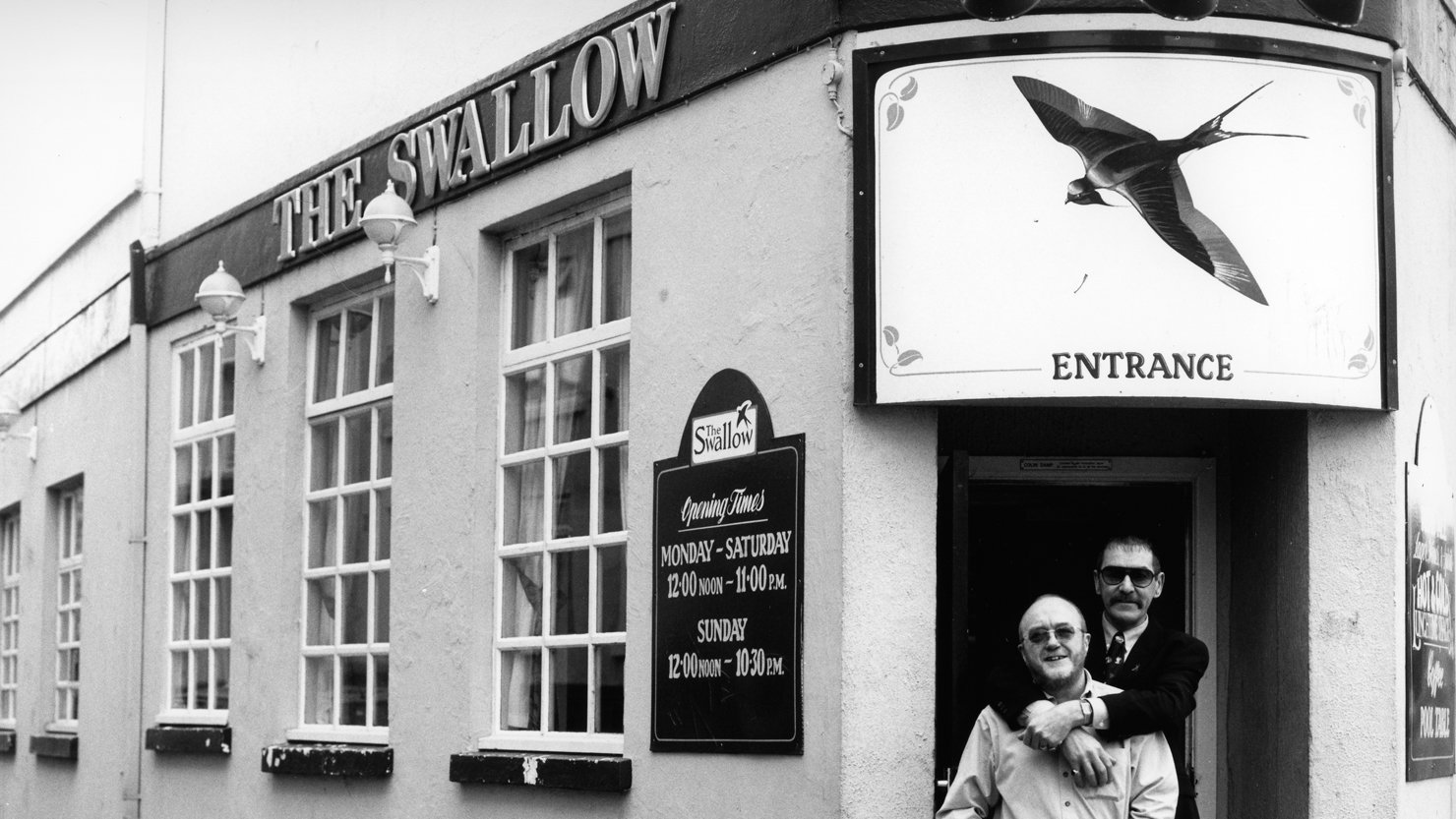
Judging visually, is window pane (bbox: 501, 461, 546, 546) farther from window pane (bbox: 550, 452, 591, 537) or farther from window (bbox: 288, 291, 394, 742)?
window (bbox: 288, 291, 394, 742)

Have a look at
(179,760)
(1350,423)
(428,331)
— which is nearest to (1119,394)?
(1350,423)

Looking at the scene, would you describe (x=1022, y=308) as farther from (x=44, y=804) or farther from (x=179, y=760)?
(x=44, y=804)

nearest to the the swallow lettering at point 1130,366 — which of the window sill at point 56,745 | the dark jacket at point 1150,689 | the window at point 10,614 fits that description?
the dark jacket at point 1150,689

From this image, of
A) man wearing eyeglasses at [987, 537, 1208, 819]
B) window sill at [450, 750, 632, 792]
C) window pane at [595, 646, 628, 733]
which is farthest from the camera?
window pane at [595, 646, 628, 733]

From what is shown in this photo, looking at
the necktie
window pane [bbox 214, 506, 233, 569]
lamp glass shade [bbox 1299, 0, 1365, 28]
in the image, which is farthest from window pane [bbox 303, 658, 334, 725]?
lamp glass shade [bbox 1299, 0, 1365, 28]

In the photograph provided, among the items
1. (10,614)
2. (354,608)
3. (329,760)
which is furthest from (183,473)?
(10,614)

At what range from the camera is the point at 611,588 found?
28.0ft

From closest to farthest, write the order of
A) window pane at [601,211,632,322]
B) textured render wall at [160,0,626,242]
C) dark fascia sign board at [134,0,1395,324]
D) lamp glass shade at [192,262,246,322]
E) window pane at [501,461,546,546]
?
dark fascia sign board at [134,0,1395,324]
window pane at [601,211,632,322]
window pane at [501,461,546,546]
textured render wall at [160,0,626,242]
lamp glass shade at [192,262,246,322]

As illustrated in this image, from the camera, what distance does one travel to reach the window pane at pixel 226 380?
1207 cm

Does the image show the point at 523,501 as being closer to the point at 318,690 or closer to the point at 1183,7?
the point at 318,690

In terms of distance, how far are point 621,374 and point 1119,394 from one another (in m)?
2.56

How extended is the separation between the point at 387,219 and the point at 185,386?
3843mm

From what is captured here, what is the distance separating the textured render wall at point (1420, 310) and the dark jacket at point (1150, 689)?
3.16 ft

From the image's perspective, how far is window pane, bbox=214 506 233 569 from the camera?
12.0 m
